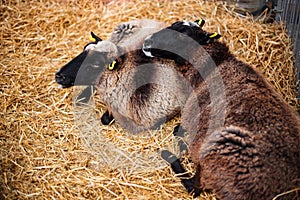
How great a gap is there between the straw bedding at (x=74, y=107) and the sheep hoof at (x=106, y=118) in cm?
6

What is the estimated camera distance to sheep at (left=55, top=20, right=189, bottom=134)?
3992mm

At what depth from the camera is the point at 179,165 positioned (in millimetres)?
3689

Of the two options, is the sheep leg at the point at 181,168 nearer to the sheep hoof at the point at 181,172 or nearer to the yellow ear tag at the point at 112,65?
the sheep hoof at the point at 181,172

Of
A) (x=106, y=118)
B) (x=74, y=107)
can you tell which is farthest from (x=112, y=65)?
(x=74, y=107)

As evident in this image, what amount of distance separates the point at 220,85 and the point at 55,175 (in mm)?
1652

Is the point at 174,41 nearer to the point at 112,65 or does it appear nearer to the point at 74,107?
the point at 112,65

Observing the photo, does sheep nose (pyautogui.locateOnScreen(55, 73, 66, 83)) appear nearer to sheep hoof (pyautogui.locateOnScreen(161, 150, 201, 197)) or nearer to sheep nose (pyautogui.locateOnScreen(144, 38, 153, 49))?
sheep nose (pyautogui.locateOnScreen(144, 38, 153, 49))

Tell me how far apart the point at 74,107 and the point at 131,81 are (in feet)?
2.53

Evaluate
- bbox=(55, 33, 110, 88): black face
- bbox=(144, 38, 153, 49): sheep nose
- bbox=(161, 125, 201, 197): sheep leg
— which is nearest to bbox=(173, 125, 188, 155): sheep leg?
bbox=(161, 125, 201, 197): sheep leg

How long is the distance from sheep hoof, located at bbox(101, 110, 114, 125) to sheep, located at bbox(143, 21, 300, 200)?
797 millimetres

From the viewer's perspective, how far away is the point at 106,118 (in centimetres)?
429

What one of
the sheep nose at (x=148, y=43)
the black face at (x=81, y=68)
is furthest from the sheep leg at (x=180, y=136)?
the black face at (x=81, y=68)

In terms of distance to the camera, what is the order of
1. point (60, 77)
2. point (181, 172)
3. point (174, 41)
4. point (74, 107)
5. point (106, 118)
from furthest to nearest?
point (74, 107)
point (106, 118)
point (60, 77)
point (174, 41)
point (181, 172)

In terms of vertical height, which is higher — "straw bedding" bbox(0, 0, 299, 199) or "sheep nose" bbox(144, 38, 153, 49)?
"sheep nose" bbox(144, 38, 153, 49)
